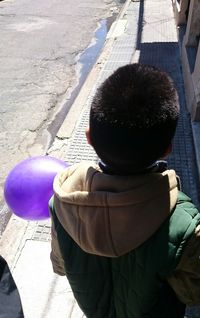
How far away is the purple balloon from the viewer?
183cm

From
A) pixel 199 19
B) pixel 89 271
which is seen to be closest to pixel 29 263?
pixel 89 271

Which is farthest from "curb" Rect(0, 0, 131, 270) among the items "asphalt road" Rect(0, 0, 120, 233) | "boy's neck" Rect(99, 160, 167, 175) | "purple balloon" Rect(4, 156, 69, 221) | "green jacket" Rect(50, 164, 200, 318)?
"boy's neck" Rect(99, 160, 167, 175)

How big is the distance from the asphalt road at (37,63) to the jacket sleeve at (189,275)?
248 centimetres

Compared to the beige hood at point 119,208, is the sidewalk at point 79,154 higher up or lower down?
lower down

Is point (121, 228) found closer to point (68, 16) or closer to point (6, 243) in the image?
point (6, 243)

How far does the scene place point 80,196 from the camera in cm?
114

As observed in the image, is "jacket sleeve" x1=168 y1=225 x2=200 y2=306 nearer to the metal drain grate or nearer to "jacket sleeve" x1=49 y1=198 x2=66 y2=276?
"jacket sleeve" x1=49 y1=198 x2=66 y2=276

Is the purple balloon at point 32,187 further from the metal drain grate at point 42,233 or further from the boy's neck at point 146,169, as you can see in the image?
the metal drain grate at point 42,233

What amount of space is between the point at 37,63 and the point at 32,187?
563 cm

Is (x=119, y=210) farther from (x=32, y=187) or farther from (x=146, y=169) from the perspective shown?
(x=32, y=187)

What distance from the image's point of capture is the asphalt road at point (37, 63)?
4.72 meters

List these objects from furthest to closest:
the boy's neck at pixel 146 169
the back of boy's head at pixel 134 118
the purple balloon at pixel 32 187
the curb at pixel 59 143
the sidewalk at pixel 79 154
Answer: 1. the curb at pixel 59 143
2. the sidewalk at pixel 79 154
3. the purple balloon at pixel 32 187
4. the boy's neck at pixel 146 169
5. the back of boy's head at pixel 134 118

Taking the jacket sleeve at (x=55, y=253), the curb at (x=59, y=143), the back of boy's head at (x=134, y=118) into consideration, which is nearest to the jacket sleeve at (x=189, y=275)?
the back of boy's head at (x=134, y=118)

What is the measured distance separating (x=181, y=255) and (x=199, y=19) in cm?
556
